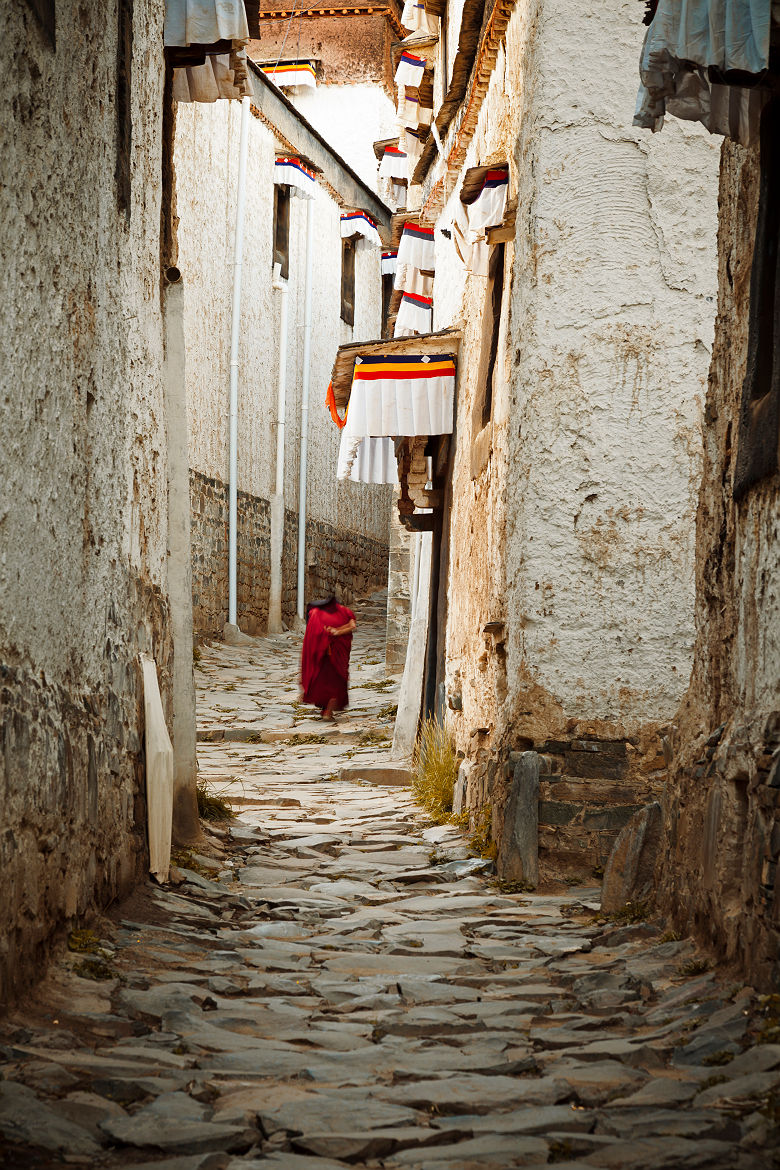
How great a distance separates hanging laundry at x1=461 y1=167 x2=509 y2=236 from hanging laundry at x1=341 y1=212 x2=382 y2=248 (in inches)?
581

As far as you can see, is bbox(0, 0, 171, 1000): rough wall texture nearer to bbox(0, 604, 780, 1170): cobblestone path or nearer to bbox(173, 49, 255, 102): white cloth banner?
bbox(0, 604, 780, 1170): cobblestone path

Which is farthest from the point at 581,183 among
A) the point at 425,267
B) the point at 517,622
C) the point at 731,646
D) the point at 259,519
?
the point at 259,519

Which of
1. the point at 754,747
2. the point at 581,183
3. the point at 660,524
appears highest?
the point at 581,183

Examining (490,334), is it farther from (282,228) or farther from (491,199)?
(282,228)

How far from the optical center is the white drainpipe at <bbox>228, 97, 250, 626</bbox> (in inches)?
655

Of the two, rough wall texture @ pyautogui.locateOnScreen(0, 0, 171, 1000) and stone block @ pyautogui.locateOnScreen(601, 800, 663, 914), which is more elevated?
rough wall texture @ pyautogui.locateOnScreen(0, 0, 171, 1000)

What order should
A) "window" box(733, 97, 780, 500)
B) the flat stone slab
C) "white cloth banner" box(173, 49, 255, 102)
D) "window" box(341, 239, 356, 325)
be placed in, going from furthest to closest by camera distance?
"window" box(341, 239, 356, 325), the flat stone slab, "white cloth banner" box(173, 49, 255, 102), "window" box(733, 97, 780, 500)

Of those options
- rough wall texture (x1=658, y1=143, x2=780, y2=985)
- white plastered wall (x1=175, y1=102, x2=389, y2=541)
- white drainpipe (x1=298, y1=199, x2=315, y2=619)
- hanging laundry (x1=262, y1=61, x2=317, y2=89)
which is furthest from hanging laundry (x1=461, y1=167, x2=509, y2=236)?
hanging laundry (x1=262, y1=61, x2=317, y2=89)

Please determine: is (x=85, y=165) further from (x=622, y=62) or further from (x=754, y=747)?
(x=622, y=62)

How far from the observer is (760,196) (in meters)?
3.81

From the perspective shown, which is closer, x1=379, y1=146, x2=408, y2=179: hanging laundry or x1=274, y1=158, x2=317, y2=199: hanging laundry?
x1=274, y1=158, x2=317, y2=199: hanging laundry

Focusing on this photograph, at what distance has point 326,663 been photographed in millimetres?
13195

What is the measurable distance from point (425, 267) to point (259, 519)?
20.7 ft

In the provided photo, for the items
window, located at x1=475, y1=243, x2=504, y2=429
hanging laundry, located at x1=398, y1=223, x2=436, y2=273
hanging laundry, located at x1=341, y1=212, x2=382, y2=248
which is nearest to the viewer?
window, located at x1=475, y1=243, x2=504, y2=429
